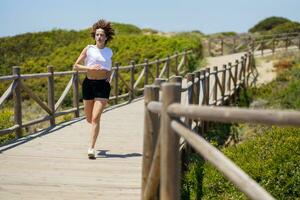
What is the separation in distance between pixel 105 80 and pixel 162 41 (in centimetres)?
2915

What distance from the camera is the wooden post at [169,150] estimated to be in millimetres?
3436

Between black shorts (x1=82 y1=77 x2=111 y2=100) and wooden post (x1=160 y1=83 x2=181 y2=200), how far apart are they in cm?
342

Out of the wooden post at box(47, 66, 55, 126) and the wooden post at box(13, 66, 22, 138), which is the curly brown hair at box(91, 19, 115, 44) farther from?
the wooden post at box(47, 66, 55, 126)

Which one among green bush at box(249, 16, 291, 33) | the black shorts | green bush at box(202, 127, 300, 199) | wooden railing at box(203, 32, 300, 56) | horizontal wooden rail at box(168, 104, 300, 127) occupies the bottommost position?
green bush at box(202, 127, 300, 199)

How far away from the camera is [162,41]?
35.7m

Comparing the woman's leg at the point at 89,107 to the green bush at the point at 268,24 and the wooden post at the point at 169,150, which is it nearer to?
the wooden post at the point at 169,150

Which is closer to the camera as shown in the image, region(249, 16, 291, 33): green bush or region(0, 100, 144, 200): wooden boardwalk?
region(0, 100, 144, 200): wooden boardwalk

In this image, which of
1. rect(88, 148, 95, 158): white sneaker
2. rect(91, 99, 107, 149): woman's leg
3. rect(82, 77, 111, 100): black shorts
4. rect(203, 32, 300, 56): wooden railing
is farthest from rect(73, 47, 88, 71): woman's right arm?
rect(203, 32, 300, 56): wooden railing

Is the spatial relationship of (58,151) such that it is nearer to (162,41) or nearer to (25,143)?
(25,143)

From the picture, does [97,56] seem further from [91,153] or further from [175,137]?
[175,137]

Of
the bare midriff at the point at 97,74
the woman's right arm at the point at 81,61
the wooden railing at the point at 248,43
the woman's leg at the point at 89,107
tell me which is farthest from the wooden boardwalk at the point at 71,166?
the wooden railing at the point at 248,43

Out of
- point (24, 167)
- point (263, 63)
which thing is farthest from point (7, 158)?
point (263, 63)

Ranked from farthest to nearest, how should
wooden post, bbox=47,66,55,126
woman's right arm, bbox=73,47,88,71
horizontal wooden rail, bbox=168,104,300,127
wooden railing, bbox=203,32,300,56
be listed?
wooden railing, bbox=203,32,300,56 → wooden post, bbox=47,66,55,126 → woman's right arm, bbox=73,47,88,71 → horizontal wooden rail, bbox=168,104,300,127

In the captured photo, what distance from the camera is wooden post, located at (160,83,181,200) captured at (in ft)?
11.3
